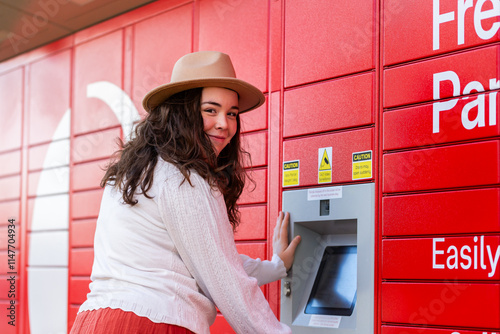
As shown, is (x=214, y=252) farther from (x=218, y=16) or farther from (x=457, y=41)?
(x=218, y=16)

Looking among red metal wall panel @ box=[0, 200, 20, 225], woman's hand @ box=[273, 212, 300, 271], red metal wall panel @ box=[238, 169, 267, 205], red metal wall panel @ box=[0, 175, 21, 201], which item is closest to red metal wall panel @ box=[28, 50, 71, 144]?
red metal wall panel @ box=[0, 175, 21, 201]

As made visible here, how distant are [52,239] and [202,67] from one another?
9.12 feet

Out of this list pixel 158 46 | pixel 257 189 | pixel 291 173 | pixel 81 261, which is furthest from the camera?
pixel 81 261

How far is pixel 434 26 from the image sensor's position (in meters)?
2.44

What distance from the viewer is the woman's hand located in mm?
2658

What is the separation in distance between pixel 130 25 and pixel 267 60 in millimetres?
1272

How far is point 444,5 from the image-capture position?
7.92 feet

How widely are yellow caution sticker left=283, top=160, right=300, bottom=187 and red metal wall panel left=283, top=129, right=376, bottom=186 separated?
0.02 m

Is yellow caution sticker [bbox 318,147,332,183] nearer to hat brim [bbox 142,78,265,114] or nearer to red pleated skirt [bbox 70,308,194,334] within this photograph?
hat brim [bbox 142,78,265,114]

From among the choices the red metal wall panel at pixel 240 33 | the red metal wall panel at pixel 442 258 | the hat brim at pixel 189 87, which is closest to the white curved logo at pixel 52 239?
the red metal wall panel at pixel 240 33

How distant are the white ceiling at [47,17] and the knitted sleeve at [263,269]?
83.4 inches

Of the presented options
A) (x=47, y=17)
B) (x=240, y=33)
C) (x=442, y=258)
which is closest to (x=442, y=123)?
(x=442, y=258)

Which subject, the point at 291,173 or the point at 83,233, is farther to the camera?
the point at 83,233

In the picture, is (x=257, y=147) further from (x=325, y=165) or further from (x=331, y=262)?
(x=331, y=262)
